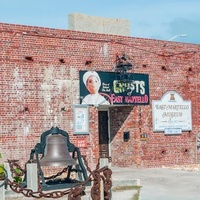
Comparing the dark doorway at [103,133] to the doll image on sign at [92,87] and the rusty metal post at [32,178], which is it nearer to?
the doll image on sign at [92,87]

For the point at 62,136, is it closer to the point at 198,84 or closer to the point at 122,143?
the point at 122,143

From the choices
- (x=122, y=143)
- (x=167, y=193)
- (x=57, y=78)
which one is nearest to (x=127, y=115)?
(x=122, y=143)

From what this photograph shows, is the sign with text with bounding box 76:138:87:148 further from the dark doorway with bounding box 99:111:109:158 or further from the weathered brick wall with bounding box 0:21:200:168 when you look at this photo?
the dark doorway with bounding box 99:111:109:158

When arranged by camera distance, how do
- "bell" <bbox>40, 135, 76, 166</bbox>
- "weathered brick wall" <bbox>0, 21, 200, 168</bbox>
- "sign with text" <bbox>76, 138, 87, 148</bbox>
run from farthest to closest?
"sign with text" <bbox>76, 138, 87, 148</bbox> → "weathered brick wall" <bbox>0, 21, 200, 168</bbox> → "bell" <bbox>40, 135, 76, 166</bbox>

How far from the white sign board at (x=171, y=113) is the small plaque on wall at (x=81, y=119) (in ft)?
10.7

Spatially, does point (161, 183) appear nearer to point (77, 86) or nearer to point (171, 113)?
point (77, 86)

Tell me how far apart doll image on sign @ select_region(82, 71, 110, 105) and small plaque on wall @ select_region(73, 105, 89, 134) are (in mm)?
292

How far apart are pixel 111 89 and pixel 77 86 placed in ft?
5.17

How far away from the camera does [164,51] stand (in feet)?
76.4

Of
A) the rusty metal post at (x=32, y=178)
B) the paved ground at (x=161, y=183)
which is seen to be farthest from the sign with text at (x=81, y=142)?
the rusty metal post at (x=32, y=178)

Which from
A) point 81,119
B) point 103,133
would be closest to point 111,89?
point 81,119

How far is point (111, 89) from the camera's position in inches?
853

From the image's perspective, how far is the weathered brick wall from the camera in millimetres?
19234

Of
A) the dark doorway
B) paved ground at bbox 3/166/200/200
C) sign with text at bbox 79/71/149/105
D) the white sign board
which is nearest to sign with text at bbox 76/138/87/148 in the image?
sign with text at bbox 79/71/149/105
